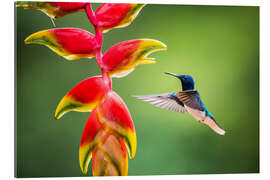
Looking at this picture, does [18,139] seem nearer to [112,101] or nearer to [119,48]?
[112,101]

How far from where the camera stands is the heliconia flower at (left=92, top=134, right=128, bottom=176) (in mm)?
2537

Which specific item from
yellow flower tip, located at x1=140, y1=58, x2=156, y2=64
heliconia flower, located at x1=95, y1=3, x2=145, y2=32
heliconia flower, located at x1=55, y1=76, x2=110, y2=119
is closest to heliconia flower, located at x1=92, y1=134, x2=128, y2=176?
heliconia flower, located at x1=55, y1=76, x2=110, y2=119

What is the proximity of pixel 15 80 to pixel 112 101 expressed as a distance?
30.7 inches

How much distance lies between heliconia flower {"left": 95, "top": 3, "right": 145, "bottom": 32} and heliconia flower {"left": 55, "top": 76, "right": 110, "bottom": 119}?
438 mm

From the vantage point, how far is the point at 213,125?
265cm

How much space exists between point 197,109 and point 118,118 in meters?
0.66

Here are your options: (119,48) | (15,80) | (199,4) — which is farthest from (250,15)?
(15,80)

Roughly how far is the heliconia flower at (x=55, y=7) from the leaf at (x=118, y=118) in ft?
2.39

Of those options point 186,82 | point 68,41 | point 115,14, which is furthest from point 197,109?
point 68,41

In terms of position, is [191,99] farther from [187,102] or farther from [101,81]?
[101,81]

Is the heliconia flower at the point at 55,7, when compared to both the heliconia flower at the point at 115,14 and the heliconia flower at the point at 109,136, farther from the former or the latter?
the heliconia flower at the point at 109,136

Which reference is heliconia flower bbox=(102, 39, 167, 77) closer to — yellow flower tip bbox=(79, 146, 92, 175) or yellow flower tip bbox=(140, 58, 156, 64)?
yellow flower tip bbox=(140, 58, 156, 64)

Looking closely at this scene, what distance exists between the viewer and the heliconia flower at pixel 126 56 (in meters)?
2.57

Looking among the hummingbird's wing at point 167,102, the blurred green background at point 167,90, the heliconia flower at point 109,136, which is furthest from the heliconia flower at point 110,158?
the hummingbird's wing at point 167,102
